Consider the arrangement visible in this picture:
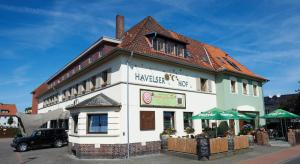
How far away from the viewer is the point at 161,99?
61.9 feet

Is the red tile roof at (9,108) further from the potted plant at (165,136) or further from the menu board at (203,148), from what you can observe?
the menu board at (203,148)

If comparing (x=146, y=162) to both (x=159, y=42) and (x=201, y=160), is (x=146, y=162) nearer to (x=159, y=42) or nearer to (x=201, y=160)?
(x=201, y=160)

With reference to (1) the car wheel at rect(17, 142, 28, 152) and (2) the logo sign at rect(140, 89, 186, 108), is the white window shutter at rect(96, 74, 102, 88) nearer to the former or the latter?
(2) the logo sign at rect(140, 89, 186, 108)

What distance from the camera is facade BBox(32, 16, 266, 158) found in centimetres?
1678

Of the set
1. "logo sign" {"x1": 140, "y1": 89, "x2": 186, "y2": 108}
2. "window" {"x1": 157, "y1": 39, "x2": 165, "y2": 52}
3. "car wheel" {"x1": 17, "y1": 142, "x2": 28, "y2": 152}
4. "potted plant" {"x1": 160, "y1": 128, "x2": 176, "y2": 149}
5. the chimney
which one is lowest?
"car wheel" {"x1": 17, "y1": 142, "x2": 28, "y2": 152}

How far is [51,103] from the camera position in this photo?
34.5m

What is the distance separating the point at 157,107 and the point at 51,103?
69.5ft

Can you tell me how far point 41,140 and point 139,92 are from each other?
1139 centimetres

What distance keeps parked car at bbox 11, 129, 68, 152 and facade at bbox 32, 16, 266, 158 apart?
352cm

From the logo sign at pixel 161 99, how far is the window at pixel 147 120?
0.56 meters

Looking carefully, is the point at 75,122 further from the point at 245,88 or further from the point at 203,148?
the point at 245,88

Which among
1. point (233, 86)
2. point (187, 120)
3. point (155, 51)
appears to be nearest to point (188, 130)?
point (187, 120)

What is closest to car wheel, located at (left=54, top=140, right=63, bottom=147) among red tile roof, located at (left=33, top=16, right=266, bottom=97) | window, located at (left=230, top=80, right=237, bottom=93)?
red tile roof, located at (left=33, top=16, right=266, bottom=97)

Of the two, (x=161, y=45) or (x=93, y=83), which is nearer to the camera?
(x=161, y=45)
